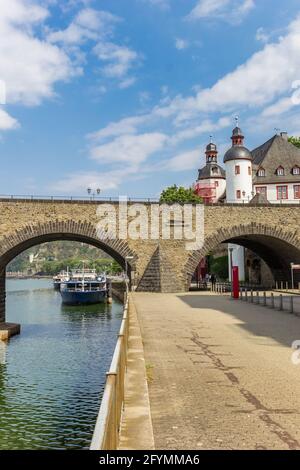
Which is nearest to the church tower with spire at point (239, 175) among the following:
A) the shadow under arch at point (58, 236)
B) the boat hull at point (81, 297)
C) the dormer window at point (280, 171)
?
the dormer window at point (280, 171)

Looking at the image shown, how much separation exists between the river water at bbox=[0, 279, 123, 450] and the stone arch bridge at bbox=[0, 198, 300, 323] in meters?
7.33

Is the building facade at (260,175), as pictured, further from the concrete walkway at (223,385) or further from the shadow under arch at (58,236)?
the concrete walkway at (223,385)

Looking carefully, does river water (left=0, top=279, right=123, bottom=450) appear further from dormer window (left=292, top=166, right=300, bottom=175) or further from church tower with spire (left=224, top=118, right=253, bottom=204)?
dormer window (left=292, top=166, right=300, bottom=175)

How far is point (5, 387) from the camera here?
1658cm

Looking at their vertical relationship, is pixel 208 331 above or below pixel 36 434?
above

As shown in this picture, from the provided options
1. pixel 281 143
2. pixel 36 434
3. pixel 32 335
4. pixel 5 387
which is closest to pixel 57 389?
pixel 5 387

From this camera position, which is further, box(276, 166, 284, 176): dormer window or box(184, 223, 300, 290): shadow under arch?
box(276, 166, 284, 176): dormer window

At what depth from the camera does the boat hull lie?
2288 inches

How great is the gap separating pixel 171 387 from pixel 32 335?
2384 cm

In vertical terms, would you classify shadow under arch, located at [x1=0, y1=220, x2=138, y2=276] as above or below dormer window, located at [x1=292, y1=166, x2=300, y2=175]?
below

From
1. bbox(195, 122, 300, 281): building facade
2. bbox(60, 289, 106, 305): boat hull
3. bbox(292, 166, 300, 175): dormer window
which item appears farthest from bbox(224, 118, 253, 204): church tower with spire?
bbox(60, 289, 106, 305): boat hull

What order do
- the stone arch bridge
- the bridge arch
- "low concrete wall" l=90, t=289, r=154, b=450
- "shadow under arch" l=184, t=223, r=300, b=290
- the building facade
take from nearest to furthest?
"low concrete wall" l=90, t=289, r=154, b=450 < the bridge arch < the stone arch bridge < "shadow under arch" l=184, t=223, r=300, b=290 < the building facade

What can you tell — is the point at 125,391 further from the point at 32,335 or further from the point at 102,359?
the point at 32,335
